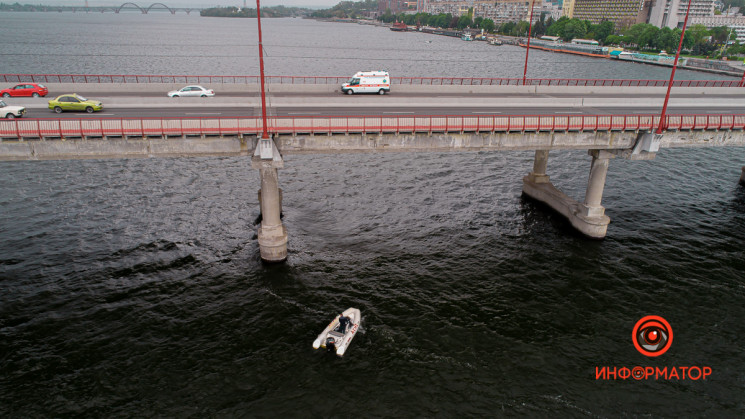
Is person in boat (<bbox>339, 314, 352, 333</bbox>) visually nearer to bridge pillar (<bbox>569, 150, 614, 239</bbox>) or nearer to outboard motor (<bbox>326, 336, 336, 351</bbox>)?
outboard motor (<bbox>326, 336, 336, 351</bbox>)

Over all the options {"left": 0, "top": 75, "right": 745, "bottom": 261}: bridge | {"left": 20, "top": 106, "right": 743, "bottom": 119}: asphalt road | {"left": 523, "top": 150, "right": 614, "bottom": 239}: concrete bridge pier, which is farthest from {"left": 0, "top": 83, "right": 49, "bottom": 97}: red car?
{"left": 523, "top": 150, "right": 614, "bottom": 239}: concrete bridge pier

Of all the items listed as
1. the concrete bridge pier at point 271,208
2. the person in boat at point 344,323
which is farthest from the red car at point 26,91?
the person in boat at point 344,323

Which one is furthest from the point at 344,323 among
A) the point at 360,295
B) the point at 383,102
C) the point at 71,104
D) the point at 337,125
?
the point at 71,104

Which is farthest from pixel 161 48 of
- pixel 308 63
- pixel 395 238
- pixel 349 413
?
pixel 349 413

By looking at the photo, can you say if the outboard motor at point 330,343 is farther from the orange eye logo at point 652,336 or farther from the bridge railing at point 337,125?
the orange eye logo at point 652,336
